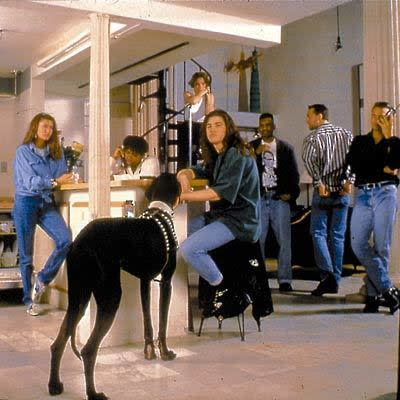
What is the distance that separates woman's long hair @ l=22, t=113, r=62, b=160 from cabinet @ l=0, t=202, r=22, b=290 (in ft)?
3.92

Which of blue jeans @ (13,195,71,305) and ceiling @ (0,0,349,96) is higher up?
ceiling @ (0,0,349,96)

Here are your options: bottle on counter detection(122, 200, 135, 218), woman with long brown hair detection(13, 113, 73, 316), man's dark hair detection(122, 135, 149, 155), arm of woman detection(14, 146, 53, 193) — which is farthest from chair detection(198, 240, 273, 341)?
arm of woman detection(14, 146, 53, 193)

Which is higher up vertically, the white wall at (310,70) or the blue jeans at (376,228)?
the white wall at (310,70)

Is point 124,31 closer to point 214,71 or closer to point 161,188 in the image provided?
point 161,188

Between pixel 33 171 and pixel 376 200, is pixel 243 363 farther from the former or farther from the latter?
pixel 33 171

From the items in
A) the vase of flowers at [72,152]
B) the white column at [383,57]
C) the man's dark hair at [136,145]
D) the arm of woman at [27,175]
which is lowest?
the arm of woman at [27,175]

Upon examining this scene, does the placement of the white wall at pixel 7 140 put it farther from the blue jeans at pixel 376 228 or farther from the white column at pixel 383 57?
the blue jeans at pixel 376 228

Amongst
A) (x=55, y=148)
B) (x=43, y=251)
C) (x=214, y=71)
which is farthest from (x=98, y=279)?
(x=214, y=71)

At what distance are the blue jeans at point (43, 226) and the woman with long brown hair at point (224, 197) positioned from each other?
1426 mm

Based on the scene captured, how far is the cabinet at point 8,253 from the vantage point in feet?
16.5

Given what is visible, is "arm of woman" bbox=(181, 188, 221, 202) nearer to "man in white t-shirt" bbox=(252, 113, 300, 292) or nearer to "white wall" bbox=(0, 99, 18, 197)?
"man in white t-shirt" bbox=(252, 113, 300, 292)

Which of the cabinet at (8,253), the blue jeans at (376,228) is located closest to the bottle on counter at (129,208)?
the blue jeans at (376,228)

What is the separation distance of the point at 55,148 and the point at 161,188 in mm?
1745

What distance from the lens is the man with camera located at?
4.14 meters
